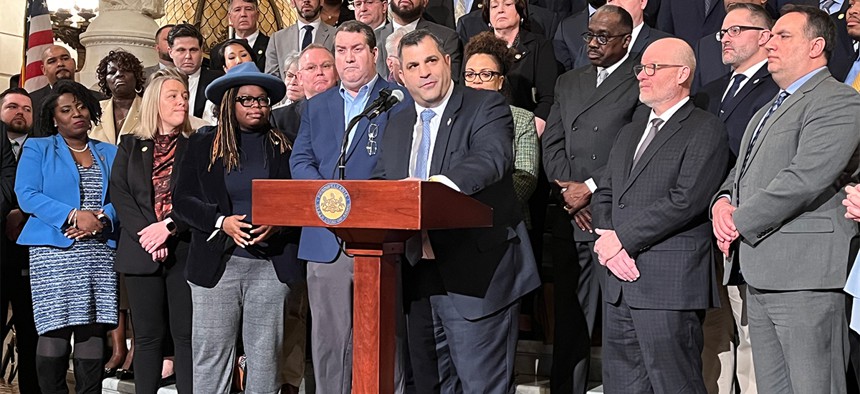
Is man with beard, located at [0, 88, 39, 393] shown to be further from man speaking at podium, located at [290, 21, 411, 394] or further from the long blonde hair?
man speaking at podium, located at [290, 21, 411, 394]

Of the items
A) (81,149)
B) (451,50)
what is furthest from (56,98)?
(451,50)

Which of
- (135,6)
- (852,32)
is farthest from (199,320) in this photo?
(135,6)

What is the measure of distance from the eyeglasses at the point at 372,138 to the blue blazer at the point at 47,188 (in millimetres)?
1456

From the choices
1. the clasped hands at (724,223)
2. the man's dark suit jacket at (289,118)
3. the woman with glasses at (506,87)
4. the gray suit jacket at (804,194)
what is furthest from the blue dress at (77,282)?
the gray suit jacket at (804,194)

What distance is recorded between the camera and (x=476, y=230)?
142 inches

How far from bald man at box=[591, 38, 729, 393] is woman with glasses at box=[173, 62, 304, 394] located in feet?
4.32

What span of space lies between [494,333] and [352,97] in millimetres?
1212

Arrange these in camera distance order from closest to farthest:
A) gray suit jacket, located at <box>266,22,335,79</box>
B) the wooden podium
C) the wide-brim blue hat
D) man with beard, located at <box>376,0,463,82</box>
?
the wooden podium < the wide-brim blue hat < man with beard, located at <box>376,0,463,82</box> < gray suit jacket, located at <box>266,22,335,79</box>

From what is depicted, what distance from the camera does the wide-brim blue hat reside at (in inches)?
165

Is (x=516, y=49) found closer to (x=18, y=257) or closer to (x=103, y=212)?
(x=103, y=212)

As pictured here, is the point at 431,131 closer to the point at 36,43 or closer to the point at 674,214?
the point at 674,214

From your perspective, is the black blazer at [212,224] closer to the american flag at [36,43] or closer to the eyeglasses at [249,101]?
the eyeglasses at [249,101]

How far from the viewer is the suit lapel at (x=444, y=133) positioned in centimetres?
353

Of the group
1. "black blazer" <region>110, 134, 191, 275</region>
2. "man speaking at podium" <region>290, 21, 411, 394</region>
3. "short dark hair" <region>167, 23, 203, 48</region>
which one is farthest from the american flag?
"man speaking at podium" <region>290, 21, 411, 394</region>
